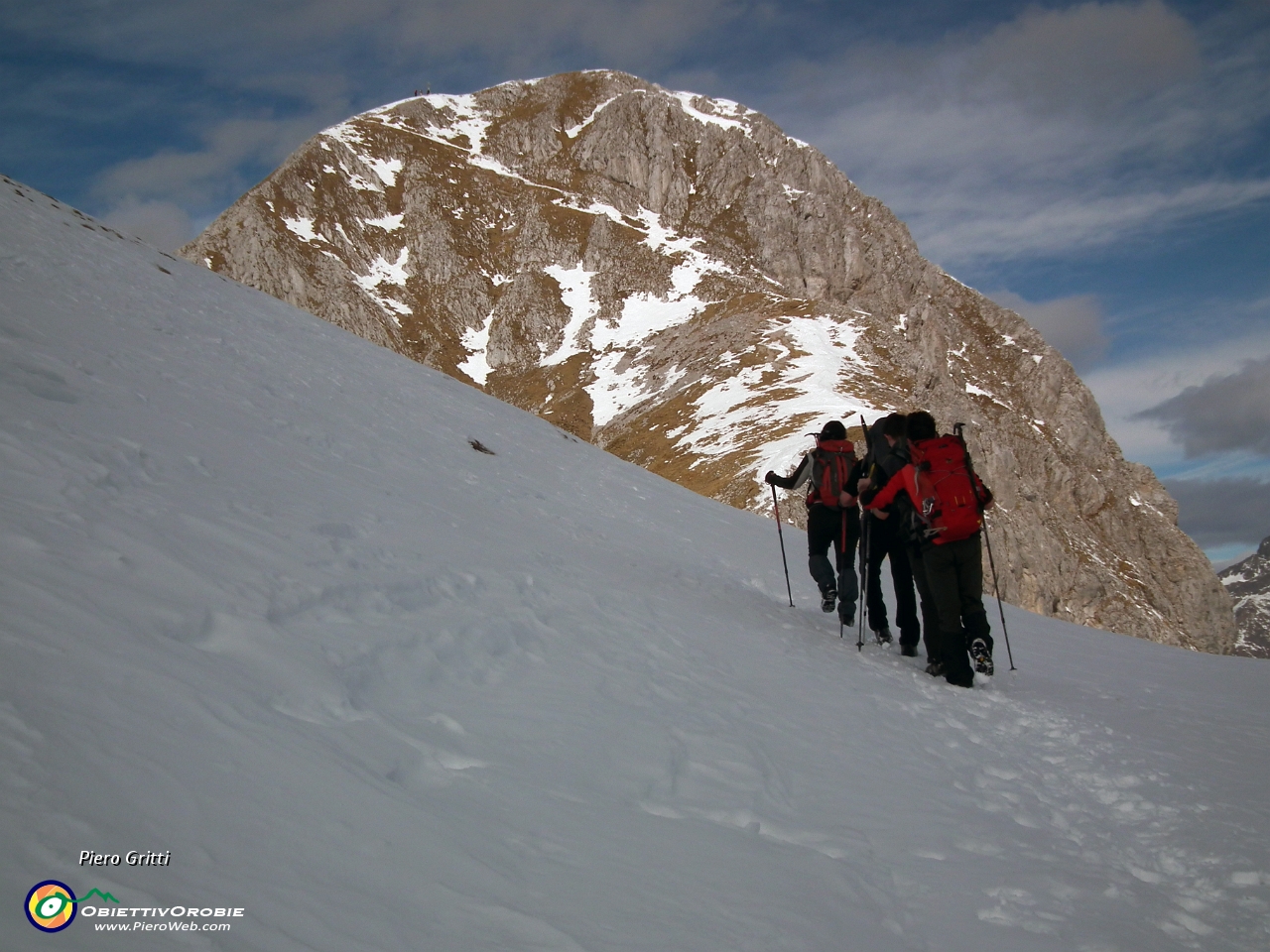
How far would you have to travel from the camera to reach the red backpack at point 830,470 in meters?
9.57

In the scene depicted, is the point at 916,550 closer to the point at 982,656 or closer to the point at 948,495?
the point at 948,495

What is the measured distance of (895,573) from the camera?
9.27 meters

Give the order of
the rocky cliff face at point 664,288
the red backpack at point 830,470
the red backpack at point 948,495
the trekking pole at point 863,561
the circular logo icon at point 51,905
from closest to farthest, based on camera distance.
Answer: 1. the circular logo icon at point 51,905
2. the red backpack at point 948,495
3. the trekking pole at point 863,561
4. the red backpack at point 830,470
5. the rocky cliff face at point 664,288

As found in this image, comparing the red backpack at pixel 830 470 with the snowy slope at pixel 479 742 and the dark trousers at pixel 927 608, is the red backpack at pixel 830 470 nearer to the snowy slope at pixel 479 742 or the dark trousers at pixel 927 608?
the dark trousers at pixel 927 608

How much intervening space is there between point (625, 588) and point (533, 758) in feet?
15.8

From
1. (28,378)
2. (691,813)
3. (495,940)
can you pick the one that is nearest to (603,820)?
(691,813)

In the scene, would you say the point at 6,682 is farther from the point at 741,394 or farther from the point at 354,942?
the point at 741,394

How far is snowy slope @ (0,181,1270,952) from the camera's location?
8.78ft

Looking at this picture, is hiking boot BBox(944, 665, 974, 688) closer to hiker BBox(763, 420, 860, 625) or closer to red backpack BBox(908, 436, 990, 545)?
red backpack BBox(908, 436, 990, 545)

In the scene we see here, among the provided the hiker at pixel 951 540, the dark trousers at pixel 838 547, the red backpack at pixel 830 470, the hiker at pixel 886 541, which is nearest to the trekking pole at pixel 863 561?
the hiker at pixel 886 541

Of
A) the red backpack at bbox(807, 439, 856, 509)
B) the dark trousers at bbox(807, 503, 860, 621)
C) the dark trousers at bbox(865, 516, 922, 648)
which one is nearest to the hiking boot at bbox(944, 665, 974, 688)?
the dark trousers at bbox(865, 516, 922, 648)

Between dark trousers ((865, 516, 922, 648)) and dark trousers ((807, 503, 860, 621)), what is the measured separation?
25cm

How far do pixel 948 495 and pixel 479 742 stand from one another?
5.82 meters

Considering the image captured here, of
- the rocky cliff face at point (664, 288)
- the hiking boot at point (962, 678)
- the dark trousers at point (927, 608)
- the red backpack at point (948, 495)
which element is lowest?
the hiking boot at point (962, 678)
